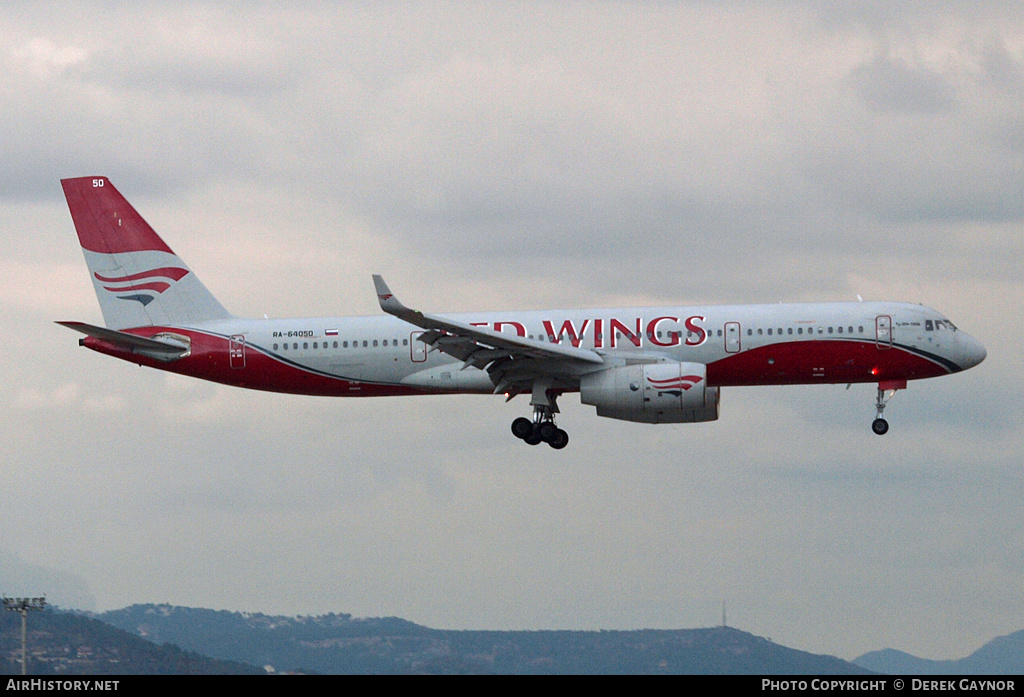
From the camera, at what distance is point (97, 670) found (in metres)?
151

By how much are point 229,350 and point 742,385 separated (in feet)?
66.0

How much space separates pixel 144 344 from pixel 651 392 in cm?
2030

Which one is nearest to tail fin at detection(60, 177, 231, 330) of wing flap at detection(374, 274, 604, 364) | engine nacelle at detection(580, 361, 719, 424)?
wing flap at detection(374, 274, 604, 364)

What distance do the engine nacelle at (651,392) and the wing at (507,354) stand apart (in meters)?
0.86

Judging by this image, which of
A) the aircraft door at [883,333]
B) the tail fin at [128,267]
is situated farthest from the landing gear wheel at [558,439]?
the tail fin at [128,267]

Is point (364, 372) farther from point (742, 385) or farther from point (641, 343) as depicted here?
point (742, 385)

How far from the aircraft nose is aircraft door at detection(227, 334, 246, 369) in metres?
27.6

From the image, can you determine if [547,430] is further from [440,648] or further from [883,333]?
[440,648]

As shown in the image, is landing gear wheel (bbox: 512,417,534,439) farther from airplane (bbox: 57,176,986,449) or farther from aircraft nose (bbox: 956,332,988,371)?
aircraft nose (bbox: 956,332,988,371)

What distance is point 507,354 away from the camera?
179 feet

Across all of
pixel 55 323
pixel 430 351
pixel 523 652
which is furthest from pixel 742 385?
pixel 523 652

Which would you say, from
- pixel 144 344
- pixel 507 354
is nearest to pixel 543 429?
pixel 507 354
